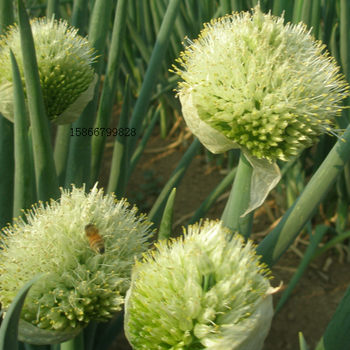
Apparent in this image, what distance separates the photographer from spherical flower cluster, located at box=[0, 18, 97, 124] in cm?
77

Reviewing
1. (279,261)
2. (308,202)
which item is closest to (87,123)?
(308,202)

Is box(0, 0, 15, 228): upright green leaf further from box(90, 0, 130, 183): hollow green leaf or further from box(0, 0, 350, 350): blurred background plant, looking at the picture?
box(90, 0, 130, 183): hollow green leaf

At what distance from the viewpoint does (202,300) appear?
49cm

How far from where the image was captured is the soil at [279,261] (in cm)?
133

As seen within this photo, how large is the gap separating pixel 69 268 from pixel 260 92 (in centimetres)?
39

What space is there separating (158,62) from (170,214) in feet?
1.52

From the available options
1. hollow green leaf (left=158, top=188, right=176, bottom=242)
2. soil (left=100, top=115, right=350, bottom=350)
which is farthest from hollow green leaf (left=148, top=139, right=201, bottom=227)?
soil (left=100, top=115, right=350, bottom=350)

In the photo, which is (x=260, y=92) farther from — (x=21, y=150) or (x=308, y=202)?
(x=21, y=150)

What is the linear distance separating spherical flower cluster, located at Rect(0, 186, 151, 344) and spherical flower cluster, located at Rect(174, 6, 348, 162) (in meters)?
0.22

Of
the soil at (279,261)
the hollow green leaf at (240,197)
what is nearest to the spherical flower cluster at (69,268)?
the hollow green leaf at (240,197)

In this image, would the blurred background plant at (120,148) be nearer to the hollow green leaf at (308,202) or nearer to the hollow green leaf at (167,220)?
the hollow green leaf at (308,202)

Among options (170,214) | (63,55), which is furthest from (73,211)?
(63,55)

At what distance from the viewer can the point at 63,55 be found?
2.54 feet

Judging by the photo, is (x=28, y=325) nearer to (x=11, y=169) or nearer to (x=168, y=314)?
(x=168, y=314)
